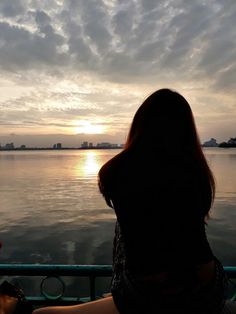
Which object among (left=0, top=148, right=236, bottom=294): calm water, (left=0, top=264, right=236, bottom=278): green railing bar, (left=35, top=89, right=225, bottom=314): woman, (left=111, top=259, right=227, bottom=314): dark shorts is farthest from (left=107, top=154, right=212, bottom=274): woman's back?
(left=0, top=148, right=236, bottom=294): calm water

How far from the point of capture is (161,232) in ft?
5.90

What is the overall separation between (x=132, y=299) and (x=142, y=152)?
829mm

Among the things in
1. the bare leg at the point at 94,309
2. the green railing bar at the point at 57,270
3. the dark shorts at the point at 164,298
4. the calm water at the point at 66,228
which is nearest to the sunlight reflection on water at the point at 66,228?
the calm water at the point at 66,228

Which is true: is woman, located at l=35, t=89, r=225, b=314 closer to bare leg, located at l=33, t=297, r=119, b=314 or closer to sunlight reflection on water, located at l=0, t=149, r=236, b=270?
bare leg, located at l=33, t=297, r=119, b=314

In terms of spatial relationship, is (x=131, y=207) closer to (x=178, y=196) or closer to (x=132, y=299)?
(x=178, y=196)

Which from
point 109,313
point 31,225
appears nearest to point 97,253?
point 31,225

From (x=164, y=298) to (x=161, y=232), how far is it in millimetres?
351

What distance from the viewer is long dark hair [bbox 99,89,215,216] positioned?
76.1 inches

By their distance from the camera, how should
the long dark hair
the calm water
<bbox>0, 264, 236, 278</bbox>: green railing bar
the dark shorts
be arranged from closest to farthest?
the dark shorts, the long dark hair, <bbox>0, 264, 236, 278</bbox>: green railing bar, the calm water

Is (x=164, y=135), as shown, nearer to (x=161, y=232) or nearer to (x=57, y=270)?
(x=161, y=232)

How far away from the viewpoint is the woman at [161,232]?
1.78 metres

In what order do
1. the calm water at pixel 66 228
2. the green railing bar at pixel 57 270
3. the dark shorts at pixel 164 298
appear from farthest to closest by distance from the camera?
the calm water at pixel 66 228, the green railing bar at pixel 57 270, the dark shorts at pixel 164 298

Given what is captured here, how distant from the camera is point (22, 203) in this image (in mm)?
26125

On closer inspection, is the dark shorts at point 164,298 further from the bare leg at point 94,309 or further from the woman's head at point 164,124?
the woman's head at point 164,124
